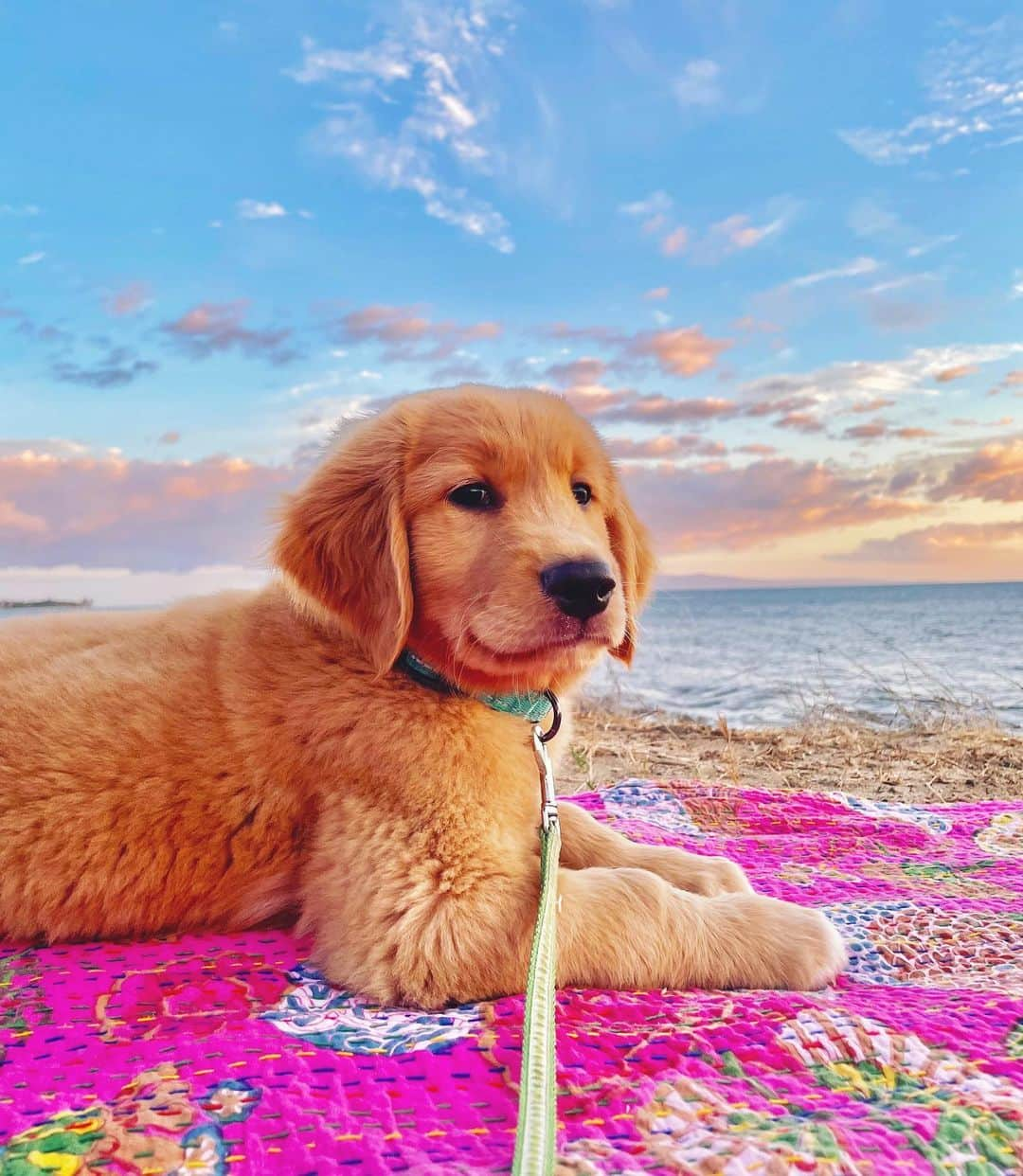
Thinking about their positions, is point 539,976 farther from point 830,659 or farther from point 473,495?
point 830,659

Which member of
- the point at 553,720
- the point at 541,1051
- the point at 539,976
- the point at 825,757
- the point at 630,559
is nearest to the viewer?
the point at 541,1051

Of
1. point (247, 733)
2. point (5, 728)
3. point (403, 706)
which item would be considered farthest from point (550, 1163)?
point (5, 728)

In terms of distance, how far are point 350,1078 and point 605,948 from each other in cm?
71

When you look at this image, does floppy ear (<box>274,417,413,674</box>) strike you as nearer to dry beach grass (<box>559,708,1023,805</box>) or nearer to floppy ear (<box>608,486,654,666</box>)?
floppy ear (<box>608,486,654,666</box>)

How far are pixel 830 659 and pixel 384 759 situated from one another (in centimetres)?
2385

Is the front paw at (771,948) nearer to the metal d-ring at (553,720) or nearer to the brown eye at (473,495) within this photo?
the metal d-ring at (553,720)

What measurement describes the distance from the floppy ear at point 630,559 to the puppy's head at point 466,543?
9cm

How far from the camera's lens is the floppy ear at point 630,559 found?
2.86 m

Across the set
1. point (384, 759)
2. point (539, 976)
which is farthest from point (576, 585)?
point (539, 976)

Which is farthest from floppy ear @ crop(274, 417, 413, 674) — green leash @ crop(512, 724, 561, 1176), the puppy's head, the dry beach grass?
the dry beach grass

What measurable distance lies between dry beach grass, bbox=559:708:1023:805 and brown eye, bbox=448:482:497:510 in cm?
298

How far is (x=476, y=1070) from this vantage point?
1673 mm

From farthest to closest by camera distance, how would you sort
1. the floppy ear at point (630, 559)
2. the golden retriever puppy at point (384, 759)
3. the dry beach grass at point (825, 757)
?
the dry beach grass at point (825, 757), the floppy ear at point (630, 559), the golden retriever puppy at point (384, 759)

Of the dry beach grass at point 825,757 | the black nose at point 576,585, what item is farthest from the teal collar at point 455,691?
the dry beach grass at point 825,757
